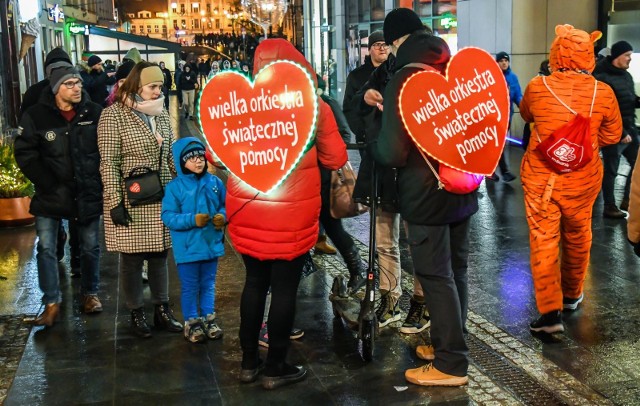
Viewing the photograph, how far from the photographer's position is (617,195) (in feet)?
35.9

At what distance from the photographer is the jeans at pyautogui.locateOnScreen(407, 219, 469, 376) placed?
4918mm

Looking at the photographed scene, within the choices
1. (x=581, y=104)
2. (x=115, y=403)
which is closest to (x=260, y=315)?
(x=115, y=403)

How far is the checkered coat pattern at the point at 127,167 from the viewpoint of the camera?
5852 millimetres

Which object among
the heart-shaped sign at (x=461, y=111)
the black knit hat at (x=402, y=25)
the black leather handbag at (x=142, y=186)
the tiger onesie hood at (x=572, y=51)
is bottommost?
the black leather handbag at (x=142, y=186)

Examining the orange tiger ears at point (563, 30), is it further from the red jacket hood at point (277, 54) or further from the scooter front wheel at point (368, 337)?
the scooter front wheel at point (368, 337)

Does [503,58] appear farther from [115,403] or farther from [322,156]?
[115,403]

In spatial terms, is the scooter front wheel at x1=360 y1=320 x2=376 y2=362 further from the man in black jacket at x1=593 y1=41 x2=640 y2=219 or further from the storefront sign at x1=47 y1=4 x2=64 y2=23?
the storefront sign at x1=47 y1=4 x2=64 y2=23

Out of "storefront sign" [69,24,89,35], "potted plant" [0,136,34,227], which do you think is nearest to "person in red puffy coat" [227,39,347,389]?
"potted plant" [0,136,34,227]

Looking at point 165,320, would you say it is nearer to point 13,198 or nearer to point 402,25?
point 402,25

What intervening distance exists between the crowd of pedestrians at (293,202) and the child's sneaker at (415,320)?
11 millimetres

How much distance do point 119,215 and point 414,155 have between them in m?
2.17

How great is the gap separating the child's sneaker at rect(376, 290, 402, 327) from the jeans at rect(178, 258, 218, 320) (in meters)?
1.22

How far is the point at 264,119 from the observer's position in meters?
4.78

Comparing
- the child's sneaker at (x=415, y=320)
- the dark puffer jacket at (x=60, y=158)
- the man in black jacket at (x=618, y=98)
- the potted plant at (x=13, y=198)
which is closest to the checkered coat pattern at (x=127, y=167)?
the dark puffer jacket at (x=60, y=158)
